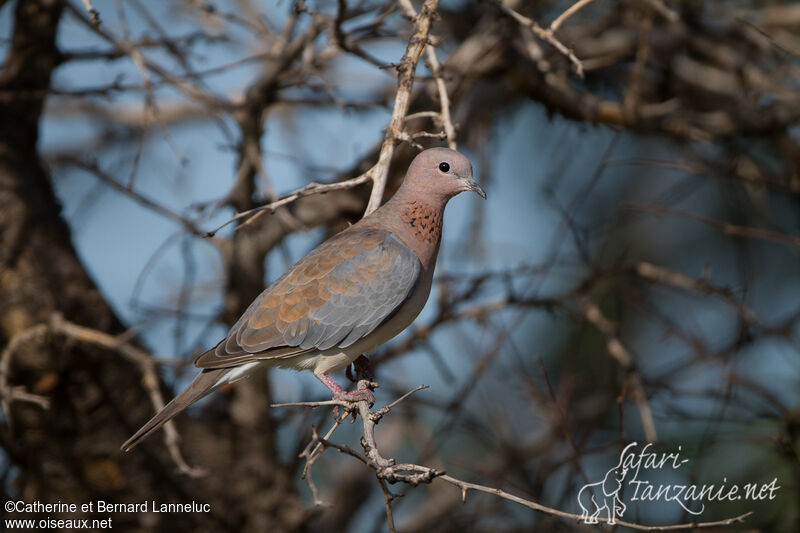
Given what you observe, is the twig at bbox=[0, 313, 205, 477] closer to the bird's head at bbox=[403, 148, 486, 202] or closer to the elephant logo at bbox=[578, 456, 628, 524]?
the bird's head at bbox=[403, 148, 486, 202]

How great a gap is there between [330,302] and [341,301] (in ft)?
0.14

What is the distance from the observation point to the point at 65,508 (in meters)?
4.01

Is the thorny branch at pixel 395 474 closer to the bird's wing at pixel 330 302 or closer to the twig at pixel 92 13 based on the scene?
the bird's wing at pixel 330 302


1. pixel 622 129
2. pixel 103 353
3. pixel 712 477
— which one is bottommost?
pixel 712 477

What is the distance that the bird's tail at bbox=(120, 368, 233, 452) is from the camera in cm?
278

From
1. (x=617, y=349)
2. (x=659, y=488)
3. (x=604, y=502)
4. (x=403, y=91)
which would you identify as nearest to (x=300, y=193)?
(x=403, y=91)

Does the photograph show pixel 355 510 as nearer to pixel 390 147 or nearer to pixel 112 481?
pixel 112 481

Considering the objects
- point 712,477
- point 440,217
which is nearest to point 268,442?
point 440,217

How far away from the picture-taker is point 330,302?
305 centimetres

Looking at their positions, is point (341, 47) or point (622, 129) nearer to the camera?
point (341, 47)

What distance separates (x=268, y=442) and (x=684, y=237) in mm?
4237

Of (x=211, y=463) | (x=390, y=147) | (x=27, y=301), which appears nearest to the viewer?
(x=390, y=147)

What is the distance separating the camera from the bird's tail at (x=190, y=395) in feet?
9.11

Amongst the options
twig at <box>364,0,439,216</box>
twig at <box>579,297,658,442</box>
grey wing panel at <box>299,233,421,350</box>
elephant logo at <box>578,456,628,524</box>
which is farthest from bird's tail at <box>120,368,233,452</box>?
twig at <box>579,297,658,442</box>
